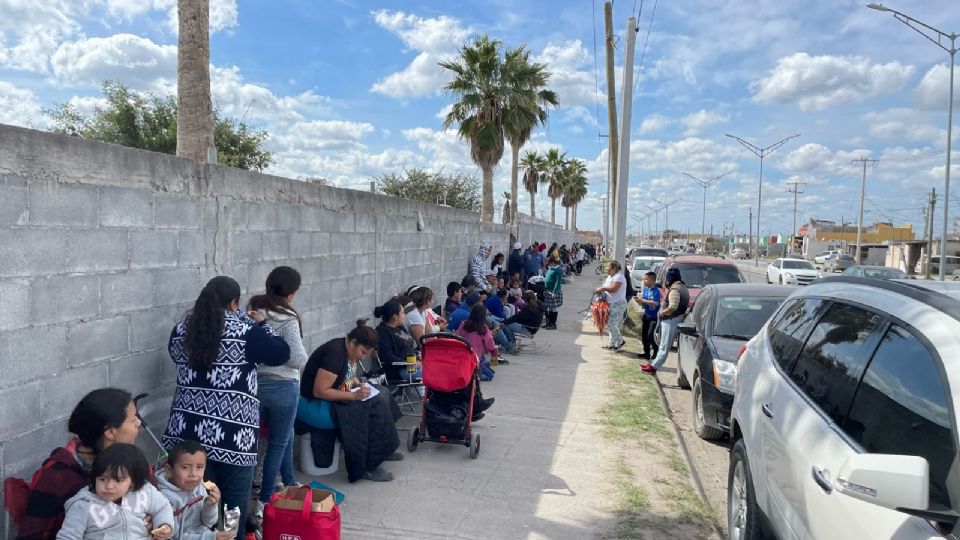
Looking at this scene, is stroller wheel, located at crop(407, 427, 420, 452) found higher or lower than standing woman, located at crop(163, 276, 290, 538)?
lower

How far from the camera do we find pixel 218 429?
12.8 ft

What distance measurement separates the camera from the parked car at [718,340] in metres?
6.86

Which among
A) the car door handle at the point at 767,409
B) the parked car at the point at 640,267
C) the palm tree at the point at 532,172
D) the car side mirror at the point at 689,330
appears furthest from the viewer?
the palm tree at the point at 532,172

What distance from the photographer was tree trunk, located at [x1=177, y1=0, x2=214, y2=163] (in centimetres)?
735

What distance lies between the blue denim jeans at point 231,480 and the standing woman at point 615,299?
28.5 ft

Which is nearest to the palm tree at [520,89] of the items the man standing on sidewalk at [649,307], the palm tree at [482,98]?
the palm tree at [482,98]

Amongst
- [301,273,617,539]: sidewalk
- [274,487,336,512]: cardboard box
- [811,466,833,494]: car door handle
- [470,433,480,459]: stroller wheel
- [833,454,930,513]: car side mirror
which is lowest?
[301,273,617,539]: sidewalk

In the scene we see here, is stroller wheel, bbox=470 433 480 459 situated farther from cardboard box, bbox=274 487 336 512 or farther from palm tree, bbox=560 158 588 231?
palm tree, bbox=560 158 588 231

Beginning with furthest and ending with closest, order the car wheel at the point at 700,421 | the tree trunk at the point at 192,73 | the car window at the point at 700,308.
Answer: the car window at the point at 700,308 < the tree trunk at the point at 192,73 < the car wheel at the point at 700,421

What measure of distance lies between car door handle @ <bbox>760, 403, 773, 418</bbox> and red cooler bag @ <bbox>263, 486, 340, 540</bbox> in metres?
2.55

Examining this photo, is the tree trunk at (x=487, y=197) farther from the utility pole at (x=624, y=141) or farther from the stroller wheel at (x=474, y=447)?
the stroller wheel at (x=474, y=447)

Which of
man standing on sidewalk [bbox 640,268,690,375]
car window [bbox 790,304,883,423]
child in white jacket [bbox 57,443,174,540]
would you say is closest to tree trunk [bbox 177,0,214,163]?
child in white jacket [bbox 57,443,174,540]


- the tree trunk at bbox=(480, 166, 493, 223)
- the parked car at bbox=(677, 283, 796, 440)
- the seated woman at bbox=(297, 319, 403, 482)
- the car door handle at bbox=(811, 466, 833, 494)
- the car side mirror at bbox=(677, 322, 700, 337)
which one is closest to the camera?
the car door handle at bbox=(811, 466, 833, 494)

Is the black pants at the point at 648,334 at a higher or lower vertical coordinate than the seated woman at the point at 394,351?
lower
